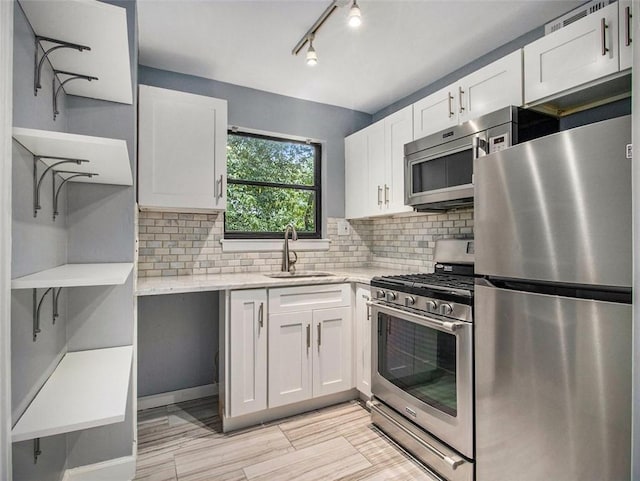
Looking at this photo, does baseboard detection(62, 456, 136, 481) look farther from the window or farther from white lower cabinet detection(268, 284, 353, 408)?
the window

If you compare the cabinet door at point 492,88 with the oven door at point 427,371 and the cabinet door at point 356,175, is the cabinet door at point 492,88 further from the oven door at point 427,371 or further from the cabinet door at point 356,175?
the oven door at point 427,371

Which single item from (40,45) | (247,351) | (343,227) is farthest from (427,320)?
(40,45)

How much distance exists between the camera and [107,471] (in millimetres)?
1702

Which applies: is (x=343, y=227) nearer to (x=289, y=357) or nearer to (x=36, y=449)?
(x=289, y=357)

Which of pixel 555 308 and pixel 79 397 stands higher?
pixel 555 308

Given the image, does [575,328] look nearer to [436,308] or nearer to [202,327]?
[436,308]

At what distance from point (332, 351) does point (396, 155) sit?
1527mm

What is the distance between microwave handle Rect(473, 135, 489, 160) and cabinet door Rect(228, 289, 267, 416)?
1501mm

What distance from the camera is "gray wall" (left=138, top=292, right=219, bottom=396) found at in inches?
101

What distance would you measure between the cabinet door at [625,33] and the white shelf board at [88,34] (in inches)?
73.3

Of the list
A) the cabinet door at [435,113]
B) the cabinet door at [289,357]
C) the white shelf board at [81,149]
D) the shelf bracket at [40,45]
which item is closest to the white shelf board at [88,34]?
the shelf bracket at [40,45]

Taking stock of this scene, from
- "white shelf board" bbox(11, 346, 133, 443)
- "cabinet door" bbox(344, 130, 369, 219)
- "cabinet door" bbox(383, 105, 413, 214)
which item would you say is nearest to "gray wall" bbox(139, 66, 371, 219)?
"cabinet door" bbox(344, 130, 369, 219)

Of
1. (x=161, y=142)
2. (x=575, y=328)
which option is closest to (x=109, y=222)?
(x=161, y=142)

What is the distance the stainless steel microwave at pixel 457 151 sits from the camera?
186 centimetres
